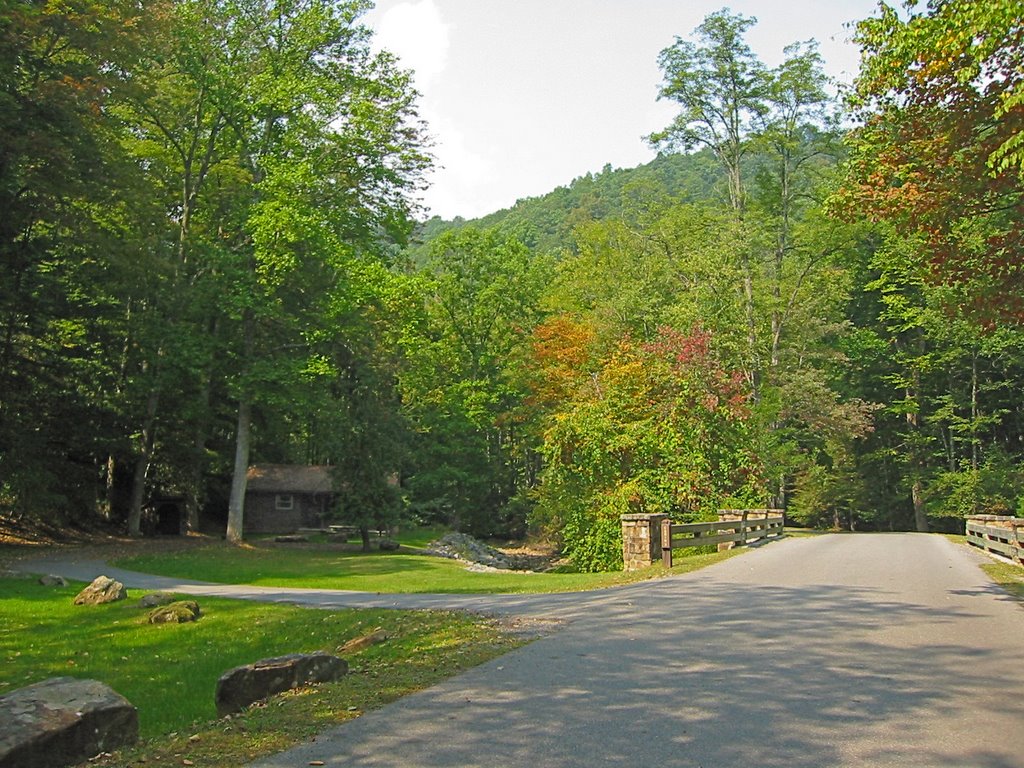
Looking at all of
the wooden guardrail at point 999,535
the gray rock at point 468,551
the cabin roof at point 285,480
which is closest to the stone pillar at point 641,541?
the wooden guardrail at point 999,535

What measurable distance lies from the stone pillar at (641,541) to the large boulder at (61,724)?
13928 mm

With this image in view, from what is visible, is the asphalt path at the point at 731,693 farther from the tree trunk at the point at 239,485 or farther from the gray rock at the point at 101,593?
the tree trunk at the point at 239,485

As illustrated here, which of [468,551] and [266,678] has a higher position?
[266,678]

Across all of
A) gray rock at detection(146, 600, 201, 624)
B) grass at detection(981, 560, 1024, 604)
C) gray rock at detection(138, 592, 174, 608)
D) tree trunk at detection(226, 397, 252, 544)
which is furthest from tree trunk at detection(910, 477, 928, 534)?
gray rock at detection(146, 600, 201, 624)

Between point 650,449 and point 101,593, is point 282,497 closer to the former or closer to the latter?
point 650,449

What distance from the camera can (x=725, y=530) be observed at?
22906 millimetres

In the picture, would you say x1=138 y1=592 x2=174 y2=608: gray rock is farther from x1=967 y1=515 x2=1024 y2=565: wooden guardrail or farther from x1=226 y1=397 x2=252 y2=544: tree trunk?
x1=967 y1=515 x2=1024 y2=565: wooden guardrail

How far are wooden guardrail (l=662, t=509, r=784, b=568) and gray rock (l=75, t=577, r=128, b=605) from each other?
35.9 feet

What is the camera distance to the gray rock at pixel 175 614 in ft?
45.2

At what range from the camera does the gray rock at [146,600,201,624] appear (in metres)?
13.8

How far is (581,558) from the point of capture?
27.7 meters

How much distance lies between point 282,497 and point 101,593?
2960 cm

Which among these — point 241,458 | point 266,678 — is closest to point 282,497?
point 241,458

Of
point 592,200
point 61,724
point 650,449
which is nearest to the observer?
point 61,724
